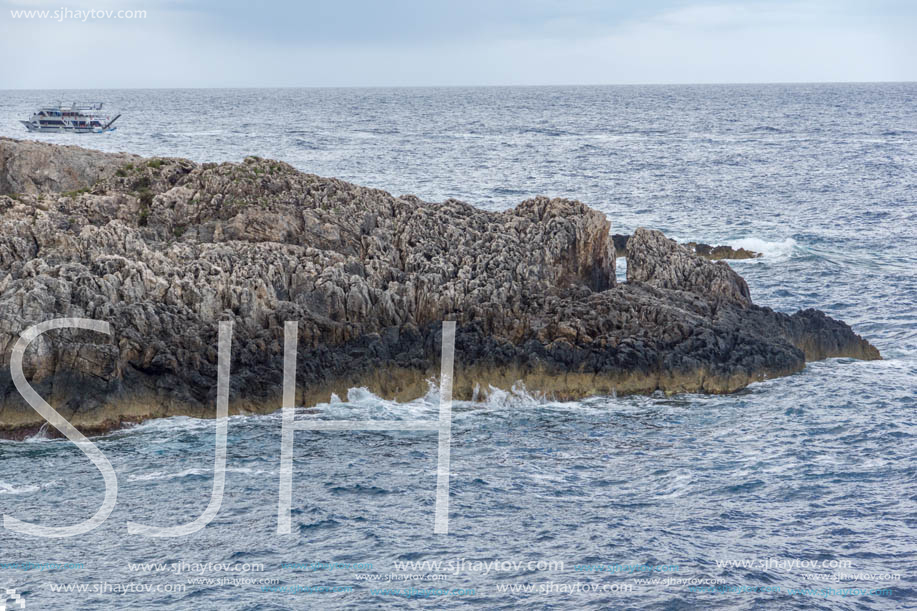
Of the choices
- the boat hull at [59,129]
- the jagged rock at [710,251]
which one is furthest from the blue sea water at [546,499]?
the boat hull at [59,129]

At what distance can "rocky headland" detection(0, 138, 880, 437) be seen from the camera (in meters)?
32.0

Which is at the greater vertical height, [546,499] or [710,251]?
[710,251]

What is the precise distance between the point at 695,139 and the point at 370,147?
45.6 m

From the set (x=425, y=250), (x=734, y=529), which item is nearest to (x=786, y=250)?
(x=425, y=250)

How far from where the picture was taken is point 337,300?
3547 cm

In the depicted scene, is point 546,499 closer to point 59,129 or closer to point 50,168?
point 50,168

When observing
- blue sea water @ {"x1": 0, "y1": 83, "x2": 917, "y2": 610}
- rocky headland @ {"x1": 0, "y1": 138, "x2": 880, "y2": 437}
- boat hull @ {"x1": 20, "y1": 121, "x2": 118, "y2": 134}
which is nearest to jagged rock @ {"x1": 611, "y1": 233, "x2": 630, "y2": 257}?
blue sea water @ {"x1": 0, "y1": 83, "x2": 917, "y2": 610}

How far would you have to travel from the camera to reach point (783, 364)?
36062mm

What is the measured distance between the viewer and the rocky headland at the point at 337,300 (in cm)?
3198

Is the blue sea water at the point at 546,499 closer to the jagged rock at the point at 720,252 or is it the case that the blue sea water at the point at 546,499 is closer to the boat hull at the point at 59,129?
the jagged rock at the point at 720,252

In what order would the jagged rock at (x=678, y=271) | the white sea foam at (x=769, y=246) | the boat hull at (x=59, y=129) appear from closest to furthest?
the jagged rock at (x=678, y=271) → the white sea foam at (x=769, y=246) → the boat hull at (x=59, y=129)

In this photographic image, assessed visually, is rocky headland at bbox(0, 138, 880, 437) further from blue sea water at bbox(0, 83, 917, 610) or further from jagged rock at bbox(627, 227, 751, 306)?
blue sea water at bbox(0, 83, 917, 610)

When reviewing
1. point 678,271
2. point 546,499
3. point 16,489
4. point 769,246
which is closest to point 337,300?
point 546,499

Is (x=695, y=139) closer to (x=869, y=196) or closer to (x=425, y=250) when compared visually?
(x=869, y=196)
